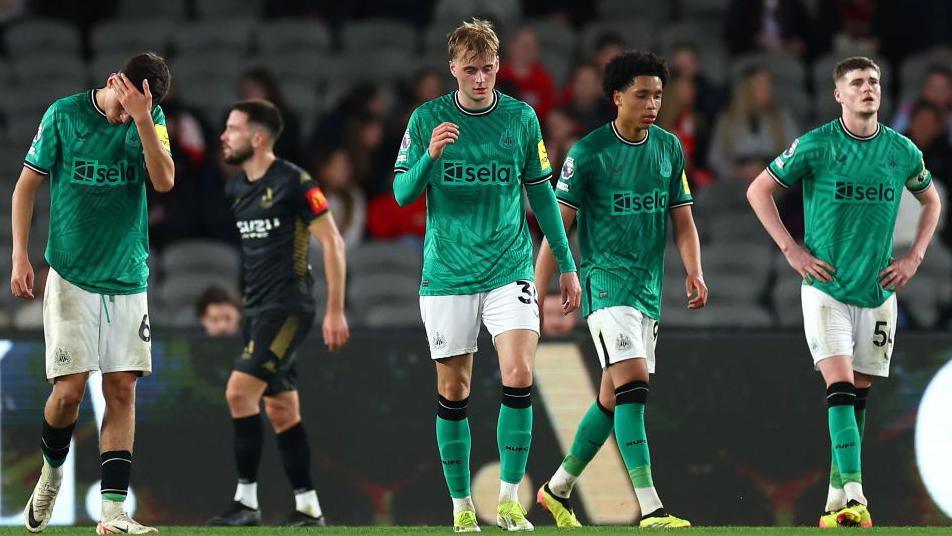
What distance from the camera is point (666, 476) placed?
9000mm

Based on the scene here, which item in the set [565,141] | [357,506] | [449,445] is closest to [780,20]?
[565,141]

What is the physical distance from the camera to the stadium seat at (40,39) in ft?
48.2

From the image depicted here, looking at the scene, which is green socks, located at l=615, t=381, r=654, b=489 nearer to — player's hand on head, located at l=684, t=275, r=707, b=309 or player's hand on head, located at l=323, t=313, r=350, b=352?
player's hand on head, located at l=684, t=275, r=707, b=309

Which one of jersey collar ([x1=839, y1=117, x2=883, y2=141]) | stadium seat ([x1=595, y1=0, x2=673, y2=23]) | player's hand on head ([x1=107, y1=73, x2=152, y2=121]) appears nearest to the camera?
player's hand on head ([x1=107, y1=73, x2=152, y2=121])

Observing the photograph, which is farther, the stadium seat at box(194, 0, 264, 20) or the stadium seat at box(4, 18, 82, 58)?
the stadium seat at box(194, 0, 264, 20)

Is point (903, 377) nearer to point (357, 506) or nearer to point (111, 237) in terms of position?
point (357, 506)

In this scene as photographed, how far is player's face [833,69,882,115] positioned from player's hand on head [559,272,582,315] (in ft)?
5.75

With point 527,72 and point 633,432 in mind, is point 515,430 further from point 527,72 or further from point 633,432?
point 527,72

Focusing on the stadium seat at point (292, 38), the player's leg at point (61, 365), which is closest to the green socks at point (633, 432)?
the player's leg at point (61, 365)

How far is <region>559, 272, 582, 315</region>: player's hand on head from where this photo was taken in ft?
23.5

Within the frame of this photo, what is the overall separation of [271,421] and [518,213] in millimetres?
2353

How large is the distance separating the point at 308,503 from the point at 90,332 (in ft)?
6.93

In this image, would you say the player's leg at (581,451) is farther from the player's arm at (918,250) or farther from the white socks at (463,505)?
the player's arm at (918,250)

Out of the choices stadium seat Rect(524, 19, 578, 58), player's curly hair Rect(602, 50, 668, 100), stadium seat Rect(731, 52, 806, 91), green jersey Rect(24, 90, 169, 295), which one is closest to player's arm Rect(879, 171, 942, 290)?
player's curly hair Rect(602, 50, 668, 100)
